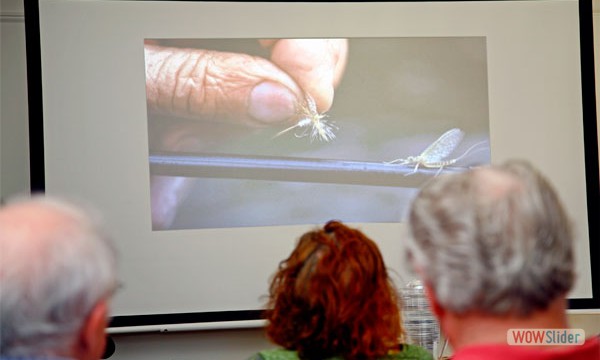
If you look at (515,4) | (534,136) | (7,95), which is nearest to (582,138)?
(534,136)

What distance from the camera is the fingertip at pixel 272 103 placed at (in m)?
4.43

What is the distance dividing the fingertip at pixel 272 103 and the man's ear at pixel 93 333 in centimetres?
316

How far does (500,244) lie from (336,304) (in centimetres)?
76

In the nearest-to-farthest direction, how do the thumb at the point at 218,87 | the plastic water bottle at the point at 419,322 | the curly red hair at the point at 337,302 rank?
the curly red hair at the point at 337,302
the plastic water bottle at the point at 419,322
the thumb at the point at 218,87

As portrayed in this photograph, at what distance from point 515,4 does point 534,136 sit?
672mm

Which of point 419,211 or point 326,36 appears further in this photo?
point 326,36

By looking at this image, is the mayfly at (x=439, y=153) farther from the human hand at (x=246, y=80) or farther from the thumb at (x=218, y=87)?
the thumb at (x=218, y=87)

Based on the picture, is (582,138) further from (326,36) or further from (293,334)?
(293,334)

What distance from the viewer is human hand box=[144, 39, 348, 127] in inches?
171

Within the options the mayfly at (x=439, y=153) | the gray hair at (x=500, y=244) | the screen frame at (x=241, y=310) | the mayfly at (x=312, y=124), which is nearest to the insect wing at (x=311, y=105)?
the mayfly at (x=312, y=124)

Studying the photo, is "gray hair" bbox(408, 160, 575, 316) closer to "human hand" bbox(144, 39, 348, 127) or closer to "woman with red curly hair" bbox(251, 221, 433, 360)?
"woman with red curly hair" bbox(251, 221, 433, 360)

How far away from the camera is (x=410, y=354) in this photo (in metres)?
2.05

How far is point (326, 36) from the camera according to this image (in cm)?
448

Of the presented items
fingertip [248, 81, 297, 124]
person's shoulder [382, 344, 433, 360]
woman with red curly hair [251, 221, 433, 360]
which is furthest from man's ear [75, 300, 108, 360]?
fingertip [248, 81, 297, 124]
